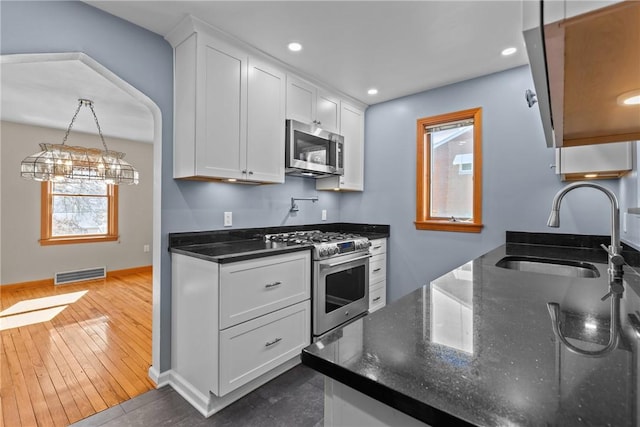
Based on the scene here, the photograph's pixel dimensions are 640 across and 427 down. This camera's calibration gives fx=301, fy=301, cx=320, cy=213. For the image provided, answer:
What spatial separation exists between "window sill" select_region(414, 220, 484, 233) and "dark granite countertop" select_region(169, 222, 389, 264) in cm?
42

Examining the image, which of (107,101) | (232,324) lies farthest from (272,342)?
(107,101)

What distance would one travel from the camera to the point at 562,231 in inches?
95.7

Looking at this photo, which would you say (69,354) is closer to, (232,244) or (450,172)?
(232,244)

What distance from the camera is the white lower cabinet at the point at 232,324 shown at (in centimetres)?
182

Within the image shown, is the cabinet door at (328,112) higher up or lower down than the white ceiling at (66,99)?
lower down

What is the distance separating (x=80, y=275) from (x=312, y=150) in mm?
4723

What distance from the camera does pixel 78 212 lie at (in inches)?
201

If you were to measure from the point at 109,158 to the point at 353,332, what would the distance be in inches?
161

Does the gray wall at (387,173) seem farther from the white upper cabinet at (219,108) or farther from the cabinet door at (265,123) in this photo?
the cabinet door at (265,123)

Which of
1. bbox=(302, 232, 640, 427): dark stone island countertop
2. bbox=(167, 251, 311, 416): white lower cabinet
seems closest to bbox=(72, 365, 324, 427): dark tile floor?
bbox=(167, 251, 311, 416): white lower cabinet

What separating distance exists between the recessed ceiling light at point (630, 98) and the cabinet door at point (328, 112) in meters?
2.49

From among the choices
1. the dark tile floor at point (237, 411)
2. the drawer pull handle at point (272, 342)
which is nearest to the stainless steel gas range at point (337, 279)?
the drawer pull handle at point (272, 342)

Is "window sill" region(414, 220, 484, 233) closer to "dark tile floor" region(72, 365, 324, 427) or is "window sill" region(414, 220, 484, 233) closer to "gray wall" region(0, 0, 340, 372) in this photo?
"gray wall" region(0, 0, 340, 372)

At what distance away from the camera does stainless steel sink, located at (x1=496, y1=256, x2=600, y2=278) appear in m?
1.68
